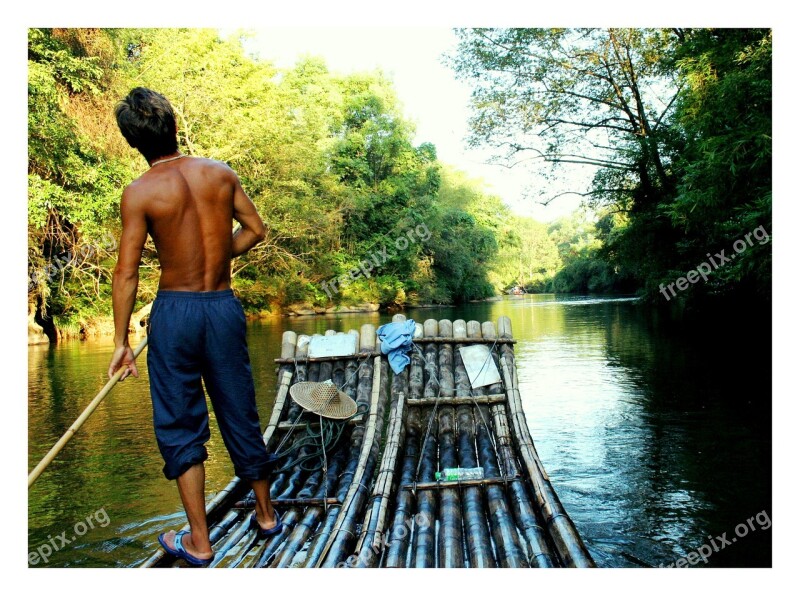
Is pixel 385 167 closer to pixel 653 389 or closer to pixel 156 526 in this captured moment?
pixel 653 389

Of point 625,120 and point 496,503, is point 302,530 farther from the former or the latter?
point 625,120

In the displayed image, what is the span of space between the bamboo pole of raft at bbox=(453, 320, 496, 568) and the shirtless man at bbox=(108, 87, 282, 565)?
1304mm

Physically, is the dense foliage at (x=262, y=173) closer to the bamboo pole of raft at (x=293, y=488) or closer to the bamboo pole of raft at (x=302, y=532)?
A: the bamboo pole of raft at (x=293, y=488)

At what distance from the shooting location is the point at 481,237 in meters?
44.2

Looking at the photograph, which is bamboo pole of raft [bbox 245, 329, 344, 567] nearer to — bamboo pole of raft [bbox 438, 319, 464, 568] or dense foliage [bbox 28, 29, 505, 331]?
bamboo pole of raft [bbox 438, 319, 464, 568]

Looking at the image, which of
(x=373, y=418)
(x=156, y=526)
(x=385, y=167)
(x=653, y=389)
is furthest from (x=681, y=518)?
(x=385, y=167)

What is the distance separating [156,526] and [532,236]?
73.3 meters

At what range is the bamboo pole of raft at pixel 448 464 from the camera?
11.2 ft

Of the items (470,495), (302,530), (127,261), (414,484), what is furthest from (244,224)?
(470,495)

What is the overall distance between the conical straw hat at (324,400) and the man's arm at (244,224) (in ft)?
5.43

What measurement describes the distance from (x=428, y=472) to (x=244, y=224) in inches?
83.9

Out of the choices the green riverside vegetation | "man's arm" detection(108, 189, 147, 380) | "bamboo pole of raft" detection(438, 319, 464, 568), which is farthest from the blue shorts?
the green riverside vegetation

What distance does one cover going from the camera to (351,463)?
15.9 ft
